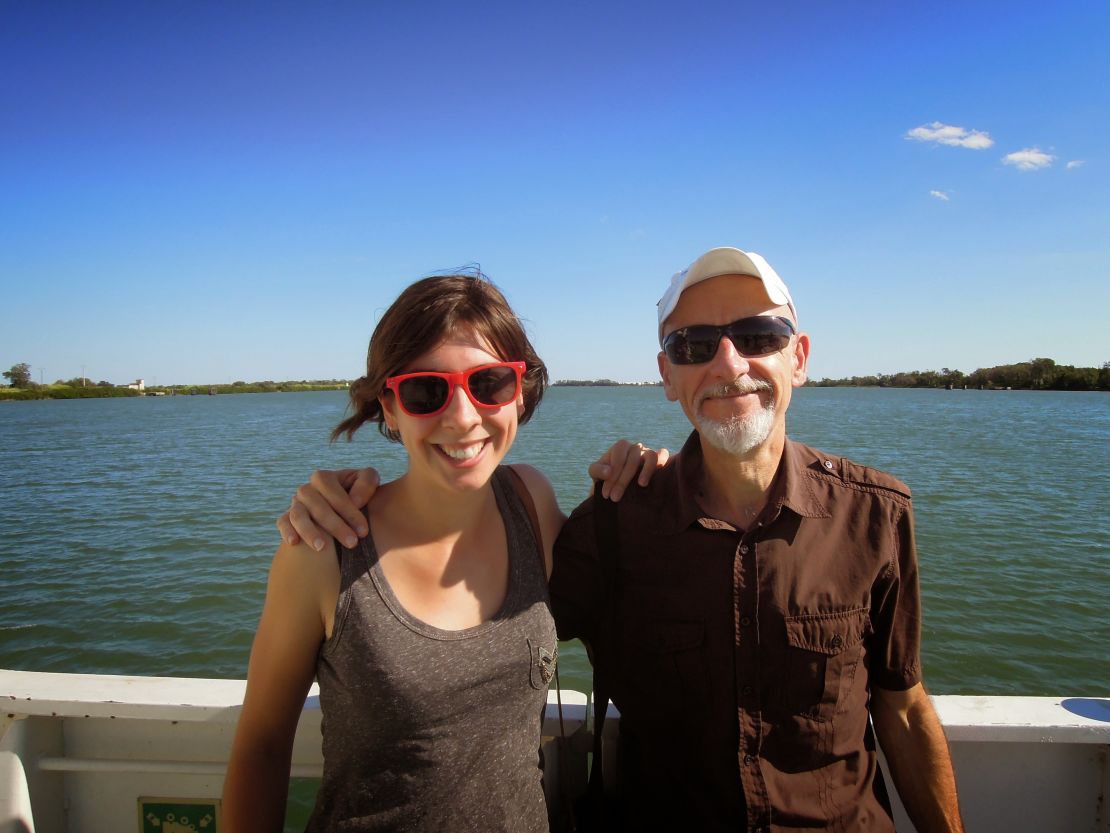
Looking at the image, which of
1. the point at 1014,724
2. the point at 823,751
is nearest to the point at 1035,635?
the point at 1014,724

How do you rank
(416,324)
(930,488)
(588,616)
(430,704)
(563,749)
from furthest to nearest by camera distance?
(930,488)
(563,749)
(588,616)
(416,324)
(430,704)

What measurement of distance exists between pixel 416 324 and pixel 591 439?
111ft

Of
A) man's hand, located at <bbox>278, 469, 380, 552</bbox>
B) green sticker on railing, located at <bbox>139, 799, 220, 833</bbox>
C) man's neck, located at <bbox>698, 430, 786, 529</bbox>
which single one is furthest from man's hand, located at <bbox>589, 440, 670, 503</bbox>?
green sticker on railing, located at <bbox>139, 799, 220, 833</bbox>

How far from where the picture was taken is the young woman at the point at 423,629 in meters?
1.99

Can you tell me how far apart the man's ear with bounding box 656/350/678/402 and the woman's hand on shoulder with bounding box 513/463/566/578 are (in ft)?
2.12

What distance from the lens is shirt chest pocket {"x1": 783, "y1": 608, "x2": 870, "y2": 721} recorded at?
2395mm

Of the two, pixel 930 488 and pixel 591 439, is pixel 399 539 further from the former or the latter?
pixel 591 439

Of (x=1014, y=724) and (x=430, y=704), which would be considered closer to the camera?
(x=430, y=704)

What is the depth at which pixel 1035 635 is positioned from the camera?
998 centimetres

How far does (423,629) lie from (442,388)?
0.77 m

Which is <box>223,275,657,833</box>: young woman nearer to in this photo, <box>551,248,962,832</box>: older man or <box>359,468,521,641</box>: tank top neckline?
<box>359,468,521,641</box>: tank top neckline

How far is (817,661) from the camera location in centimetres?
241

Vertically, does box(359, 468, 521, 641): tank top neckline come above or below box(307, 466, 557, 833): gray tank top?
above

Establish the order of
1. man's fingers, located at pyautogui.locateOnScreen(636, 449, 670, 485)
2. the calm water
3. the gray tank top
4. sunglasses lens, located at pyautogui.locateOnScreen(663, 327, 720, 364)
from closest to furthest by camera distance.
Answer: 1. the gray tank top
2. sunglasses lens, located at pyautogui.locateOnScreen(663, 327, 720, 364)
3. man's fingers, located at pyautogui.locateOnScreen(636, 449, 670, 485)
4. the calm water
